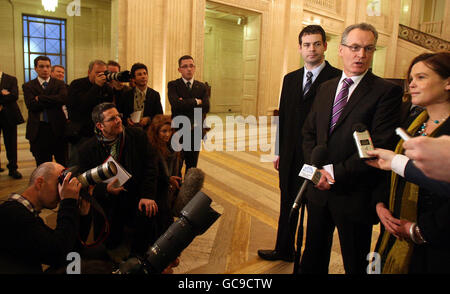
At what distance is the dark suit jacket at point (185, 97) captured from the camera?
3986mm

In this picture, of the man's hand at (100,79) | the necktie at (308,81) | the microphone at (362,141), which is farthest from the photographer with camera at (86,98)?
the microphone at (362,141)

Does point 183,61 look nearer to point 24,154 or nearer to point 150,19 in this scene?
point 24,154

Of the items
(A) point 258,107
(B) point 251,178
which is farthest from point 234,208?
(A) point 258,107

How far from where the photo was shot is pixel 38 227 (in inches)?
56.5

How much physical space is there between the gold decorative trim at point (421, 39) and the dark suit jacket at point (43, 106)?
16.7m

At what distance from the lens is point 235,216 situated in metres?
3.59

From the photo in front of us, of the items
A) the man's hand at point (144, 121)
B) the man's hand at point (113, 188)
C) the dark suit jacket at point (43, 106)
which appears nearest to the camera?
the man's hand at point (113, 188)

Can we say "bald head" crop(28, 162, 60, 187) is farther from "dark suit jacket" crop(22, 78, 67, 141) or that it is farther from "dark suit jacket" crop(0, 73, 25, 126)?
"dark suit jacket" crop(0, 73, 25, 126)

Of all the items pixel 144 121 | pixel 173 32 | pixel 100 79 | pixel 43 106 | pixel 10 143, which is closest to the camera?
pixel 100 79

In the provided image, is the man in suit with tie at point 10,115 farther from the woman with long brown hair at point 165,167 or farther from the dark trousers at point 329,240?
the dark trousers at point 329,240

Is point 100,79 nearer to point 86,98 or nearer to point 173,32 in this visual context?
point 86,98

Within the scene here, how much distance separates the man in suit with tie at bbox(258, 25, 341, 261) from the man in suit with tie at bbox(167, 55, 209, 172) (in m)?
1.75

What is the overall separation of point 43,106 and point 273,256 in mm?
3672

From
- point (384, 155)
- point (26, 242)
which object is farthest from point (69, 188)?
point (384, 155)
